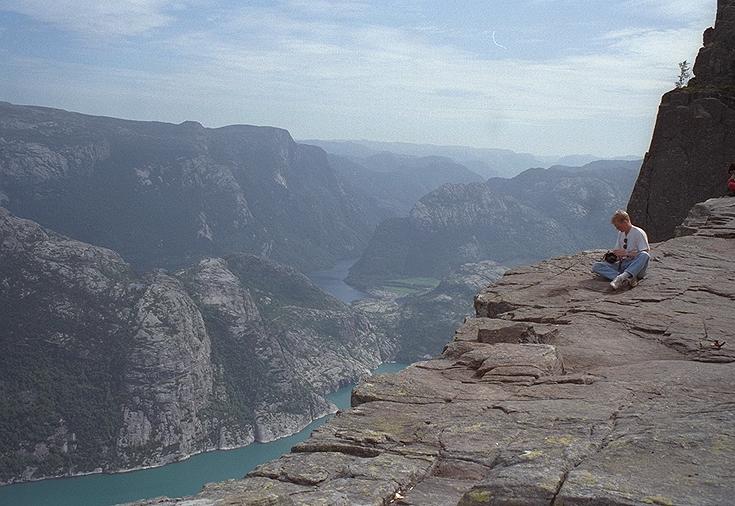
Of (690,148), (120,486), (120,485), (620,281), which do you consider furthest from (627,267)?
(120,485)

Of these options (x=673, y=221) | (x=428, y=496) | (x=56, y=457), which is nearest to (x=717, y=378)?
(x=428, y=496)

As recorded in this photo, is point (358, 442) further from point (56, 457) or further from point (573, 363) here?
point (56, 457)

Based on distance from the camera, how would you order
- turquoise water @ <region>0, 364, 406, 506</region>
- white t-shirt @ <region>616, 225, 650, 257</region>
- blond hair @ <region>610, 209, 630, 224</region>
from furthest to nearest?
turquoise water @ <region>0, 364, 406, 506</region> < blond hair @ <region>610, 209, 630, 224</region> < white t-shirt @ <region>616, 225, 650, 257</region>

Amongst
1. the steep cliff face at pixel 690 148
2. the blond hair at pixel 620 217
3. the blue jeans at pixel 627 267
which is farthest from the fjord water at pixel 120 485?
the blond hair at pixel 620 217

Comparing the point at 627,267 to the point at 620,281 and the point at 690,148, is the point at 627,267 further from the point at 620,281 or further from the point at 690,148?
the point at 690,148

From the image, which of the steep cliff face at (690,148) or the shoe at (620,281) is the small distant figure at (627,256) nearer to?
the shoe at (620,281)

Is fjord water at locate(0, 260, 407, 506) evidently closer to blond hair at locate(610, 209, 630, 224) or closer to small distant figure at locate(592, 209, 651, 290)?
small distant figure at locate(592, 209, 651, 290)

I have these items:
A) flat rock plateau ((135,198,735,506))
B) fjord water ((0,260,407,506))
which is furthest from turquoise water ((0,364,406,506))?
flat rock plateau ((135,198,735,506))
